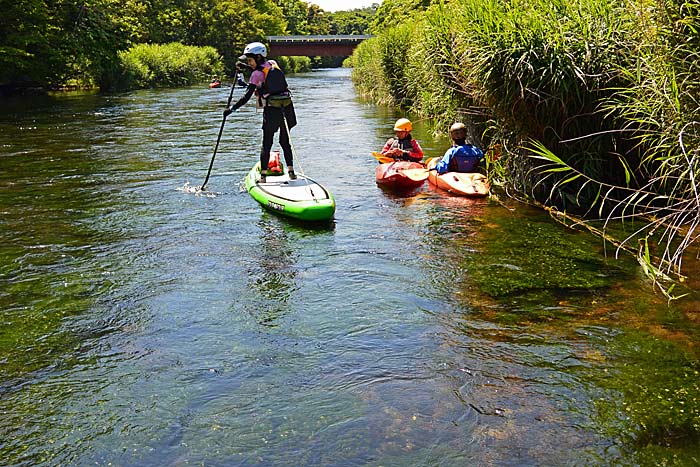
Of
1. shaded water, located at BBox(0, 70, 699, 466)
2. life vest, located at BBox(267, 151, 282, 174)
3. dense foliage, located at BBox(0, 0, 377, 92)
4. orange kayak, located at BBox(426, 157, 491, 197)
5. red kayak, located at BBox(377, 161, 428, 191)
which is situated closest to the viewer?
shaded water, located at BBox(0, 70, 699, 466)

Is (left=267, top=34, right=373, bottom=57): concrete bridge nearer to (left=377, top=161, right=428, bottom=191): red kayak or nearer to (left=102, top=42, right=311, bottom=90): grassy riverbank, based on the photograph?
(left=102, top=42, right=311, bottom=90): grassy riverbank

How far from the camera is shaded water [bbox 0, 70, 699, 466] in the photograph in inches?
140

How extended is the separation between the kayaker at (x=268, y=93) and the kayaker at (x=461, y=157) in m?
2.04

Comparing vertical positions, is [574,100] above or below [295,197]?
above

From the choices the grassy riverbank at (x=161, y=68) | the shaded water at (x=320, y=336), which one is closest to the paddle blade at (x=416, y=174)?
the shaded water at (x=320, y=336)

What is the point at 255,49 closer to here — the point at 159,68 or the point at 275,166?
the point at 275,166

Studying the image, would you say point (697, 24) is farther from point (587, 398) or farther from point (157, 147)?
point (157, 147)

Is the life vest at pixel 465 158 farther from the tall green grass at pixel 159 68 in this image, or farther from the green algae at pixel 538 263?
the tall green grass at pixel 159 68

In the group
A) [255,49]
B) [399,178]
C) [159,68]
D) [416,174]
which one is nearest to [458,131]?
[416,174]

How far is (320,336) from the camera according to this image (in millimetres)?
4797

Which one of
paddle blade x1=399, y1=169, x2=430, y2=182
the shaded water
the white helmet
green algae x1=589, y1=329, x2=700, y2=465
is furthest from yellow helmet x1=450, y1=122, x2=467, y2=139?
green algae x1=589, y1=329, x2=700, y2=465

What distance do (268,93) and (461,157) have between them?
2.62 metres

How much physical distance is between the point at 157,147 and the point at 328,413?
10.4 m

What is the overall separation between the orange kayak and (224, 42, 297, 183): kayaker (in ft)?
6.31
